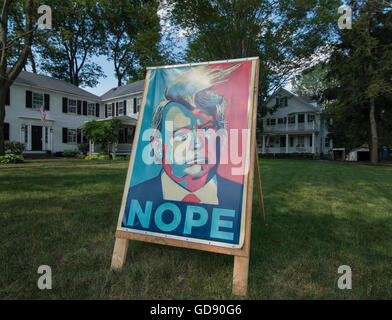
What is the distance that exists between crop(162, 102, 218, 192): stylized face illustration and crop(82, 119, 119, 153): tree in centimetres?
1568

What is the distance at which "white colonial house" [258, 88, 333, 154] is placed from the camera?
2702cm

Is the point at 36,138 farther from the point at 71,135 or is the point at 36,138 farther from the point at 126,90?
the point at 126,90

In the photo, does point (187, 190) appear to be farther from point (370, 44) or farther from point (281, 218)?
point (370, 44)

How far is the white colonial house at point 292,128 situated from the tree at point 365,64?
6.69m

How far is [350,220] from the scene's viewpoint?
3.50m

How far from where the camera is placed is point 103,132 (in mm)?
16516

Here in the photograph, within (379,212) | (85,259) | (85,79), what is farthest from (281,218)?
(85,79)

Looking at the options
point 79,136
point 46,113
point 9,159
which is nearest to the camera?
point 9,159

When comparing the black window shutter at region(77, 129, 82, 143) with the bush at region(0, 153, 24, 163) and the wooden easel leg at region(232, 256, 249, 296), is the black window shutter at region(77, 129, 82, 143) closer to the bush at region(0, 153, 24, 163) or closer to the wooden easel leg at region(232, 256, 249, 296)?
the bush at region(0, 153, 24, 163)

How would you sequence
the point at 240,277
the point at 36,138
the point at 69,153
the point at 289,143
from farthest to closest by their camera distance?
the point at 289,143
the point at 69,153
the point at 36,138
the point at 240,277

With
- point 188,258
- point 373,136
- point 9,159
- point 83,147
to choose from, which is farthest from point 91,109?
point 373,136

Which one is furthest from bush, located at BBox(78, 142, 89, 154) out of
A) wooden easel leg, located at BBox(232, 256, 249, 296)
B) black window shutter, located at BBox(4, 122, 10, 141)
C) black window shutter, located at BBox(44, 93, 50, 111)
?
wooden easel leg, located at BBox(232, 256, 249, 296)

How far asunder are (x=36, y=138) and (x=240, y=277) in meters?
21.4

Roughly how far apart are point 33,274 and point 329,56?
24527 millimetres
